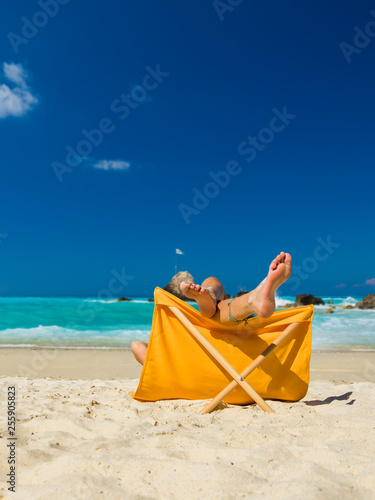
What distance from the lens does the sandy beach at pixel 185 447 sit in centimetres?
154

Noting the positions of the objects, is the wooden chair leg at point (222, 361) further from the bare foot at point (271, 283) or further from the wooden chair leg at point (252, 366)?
the bare foot at point (271, 283)

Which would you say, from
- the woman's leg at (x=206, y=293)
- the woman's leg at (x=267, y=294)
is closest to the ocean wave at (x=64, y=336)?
the woman's leg at (x=206, y=293)

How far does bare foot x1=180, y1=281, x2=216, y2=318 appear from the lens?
262cm

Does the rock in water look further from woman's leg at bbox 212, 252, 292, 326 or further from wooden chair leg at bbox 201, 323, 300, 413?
woman's leg at bbox 212, 252, 292, 326

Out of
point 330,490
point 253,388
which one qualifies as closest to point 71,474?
point 330,490

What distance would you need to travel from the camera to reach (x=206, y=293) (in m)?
2.71

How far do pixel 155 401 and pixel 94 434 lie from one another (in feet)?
2.93

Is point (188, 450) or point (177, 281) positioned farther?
point (177, 281)

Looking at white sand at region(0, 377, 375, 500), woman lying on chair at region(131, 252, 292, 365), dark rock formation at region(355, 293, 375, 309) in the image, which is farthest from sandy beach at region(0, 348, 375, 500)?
dark rock formation at region(355, 293, 375, 309)

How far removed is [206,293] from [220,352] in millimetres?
607

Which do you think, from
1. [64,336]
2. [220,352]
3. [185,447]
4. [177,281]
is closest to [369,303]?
[177,281]

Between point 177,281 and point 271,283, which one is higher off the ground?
point 177,281

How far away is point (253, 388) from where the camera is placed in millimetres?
3051

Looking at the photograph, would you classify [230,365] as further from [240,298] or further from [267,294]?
[267,294]
